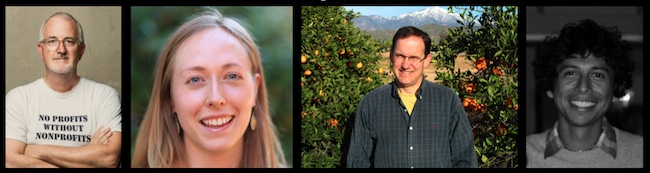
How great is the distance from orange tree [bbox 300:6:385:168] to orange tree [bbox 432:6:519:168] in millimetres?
687

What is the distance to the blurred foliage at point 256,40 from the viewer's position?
6348mm

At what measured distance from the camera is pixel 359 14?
6.51 m

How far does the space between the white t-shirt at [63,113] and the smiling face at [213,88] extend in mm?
661

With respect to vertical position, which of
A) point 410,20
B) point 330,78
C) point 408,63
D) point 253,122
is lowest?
point 253,122

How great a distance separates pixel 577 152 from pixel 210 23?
3.49m

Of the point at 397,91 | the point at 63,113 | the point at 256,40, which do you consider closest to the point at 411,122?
the point at 397,91

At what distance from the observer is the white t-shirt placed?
6453mm

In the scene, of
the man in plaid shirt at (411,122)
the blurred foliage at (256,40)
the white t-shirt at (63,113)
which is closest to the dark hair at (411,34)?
the man in plaid shirt at (411,122)

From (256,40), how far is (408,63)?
136 cm

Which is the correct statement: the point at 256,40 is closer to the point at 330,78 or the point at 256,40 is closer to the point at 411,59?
the point at 330,78

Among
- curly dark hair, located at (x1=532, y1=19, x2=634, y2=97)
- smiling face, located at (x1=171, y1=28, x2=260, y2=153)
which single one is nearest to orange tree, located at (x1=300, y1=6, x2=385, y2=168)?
smiling face, located at (x1=171, y1=28, x2=260, y2=153)

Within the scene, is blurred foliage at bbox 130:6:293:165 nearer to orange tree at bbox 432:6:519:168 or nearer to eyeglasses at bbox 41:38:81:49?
eyeglasses at bbox 41:38:81:49

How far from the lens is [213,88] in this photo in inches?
244

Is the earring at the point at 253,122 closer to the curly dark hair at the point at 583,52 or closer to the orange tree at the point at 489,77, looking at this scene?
the orange tree at the point at 489,77
